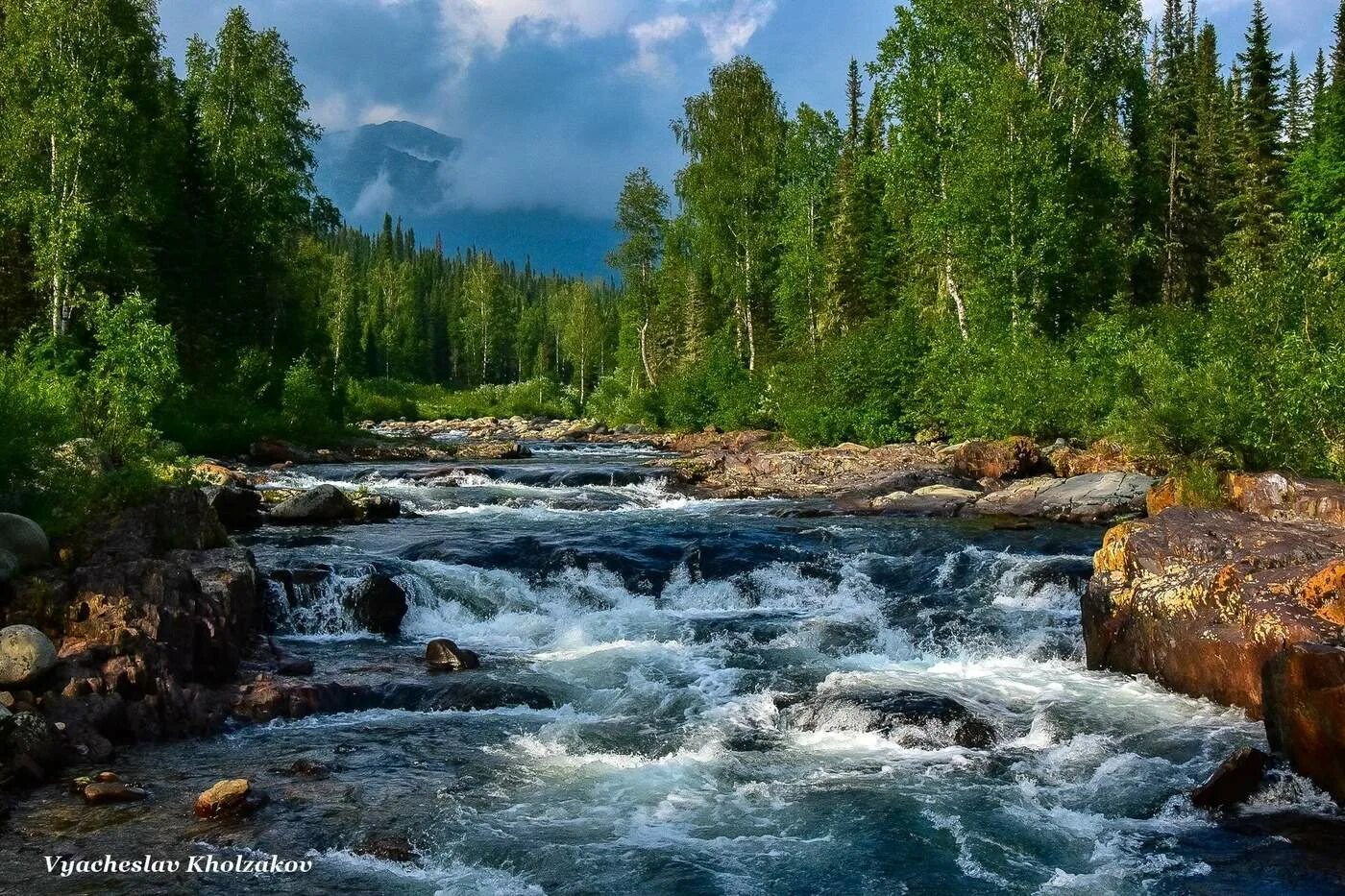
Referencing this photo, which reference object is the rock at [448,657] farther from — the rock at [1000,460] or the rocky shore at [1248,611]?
the rock at [1000,460]

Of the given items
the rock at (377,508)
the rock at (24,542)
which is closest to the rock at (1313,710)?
the rock at (24,542)

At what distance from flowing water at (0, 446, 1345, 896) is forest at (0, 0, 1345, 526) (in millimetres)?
4891

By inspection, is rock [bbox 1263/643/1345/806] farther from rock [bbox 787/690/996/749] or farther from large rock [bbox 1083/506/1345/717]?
rock [bbox 787/690/996/749]

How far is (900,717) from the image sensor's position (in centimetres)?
998

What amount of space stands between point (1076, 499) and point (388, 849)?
57.0ft

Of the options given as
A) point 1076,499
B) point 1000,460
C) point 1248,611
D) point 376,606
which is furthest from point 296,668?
point 1000,460

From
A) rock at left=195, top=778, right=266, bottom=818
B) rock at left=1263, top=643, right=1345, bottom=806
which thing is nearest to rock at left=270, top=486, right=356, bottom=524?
rock at left=195, top=778, right=266, bottom=818

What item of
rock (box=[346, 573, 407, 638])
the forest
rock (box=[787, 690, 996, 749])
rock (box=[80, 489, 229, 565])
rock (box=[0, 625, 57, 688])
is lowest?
rock (box=[787, 690, 996, 749])

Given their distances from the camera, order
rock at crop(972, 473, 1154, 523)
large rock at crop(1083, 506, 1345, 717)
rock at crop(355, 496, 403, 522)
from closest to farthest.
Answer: large rock at crop(1083, 506, 1345, 717)
rock at crop(972, 473, 1154, 523)
rock at crop(355, 496, 403, 522)

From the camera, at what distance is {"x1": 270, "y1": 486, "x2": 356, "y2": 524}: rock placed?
19531mm

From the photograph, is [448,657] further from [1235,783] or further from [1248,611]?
[1248,611]

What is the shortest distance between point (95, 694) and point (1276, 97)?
53.1m

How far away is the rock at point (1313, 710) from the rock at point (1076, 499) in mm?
12222

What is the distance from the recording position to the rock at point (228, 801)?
747cm
